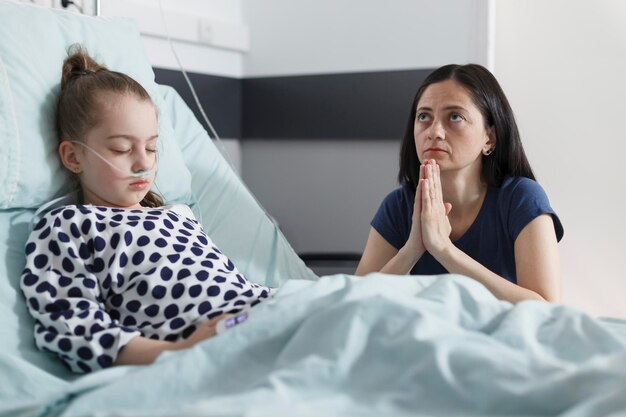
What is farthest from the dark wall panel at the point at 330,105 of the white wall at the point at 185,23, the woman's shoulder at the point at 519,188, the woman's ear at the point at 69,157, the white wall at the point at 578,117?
the woman's ear at the point at 69,157

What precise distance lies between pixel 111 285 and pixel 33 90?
477 mm

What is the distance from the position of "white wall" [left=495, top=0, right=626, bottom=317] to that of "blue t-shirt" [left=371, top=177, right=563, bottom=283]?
592 mm

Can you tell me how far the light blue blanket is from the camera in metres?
1.08

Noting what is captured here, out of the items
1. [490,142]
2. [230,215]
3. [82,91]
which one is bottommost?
[230,215]

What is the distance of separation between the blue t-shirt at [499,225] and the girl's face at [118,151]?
754 mm

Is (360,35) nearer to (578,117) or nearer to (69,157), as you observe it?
(578,117)

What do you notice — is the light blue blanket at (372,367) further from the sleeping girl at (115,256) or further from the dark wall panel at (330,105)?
the dark wall panel at (330,105)

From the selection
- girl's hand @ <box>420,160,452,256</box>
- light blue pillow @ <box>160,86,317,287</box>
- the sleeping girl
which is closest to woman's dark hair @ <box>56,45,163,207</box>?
the sleeping girl

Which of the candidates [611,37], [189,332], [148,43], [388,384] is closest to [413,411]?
[388,384]

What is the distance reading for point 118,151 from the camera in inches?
68.6

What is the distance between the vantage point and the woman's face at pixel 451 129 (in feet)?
6.76

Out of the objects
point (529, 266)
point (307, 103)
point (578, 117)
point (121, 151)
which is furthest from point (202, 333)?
point (307, 103)

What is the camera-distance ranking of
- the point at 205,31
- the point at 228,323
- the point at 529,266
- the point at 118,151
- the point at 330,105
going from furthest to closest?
the point at 330,105
the point at 205,31
the point at 529,266
the point at 118,151
the point at 228,323

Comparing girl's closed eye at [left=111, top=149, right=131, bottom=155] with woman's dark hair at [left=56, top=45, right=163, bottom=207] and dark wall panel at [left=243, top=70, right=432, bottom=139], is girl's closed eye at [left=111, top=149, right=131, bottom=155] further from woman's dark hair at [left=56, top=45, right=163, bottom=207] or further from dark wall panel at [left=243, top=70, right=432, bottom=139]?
dark wall panel at [left=243, top=70, right=432, bottom=139]
